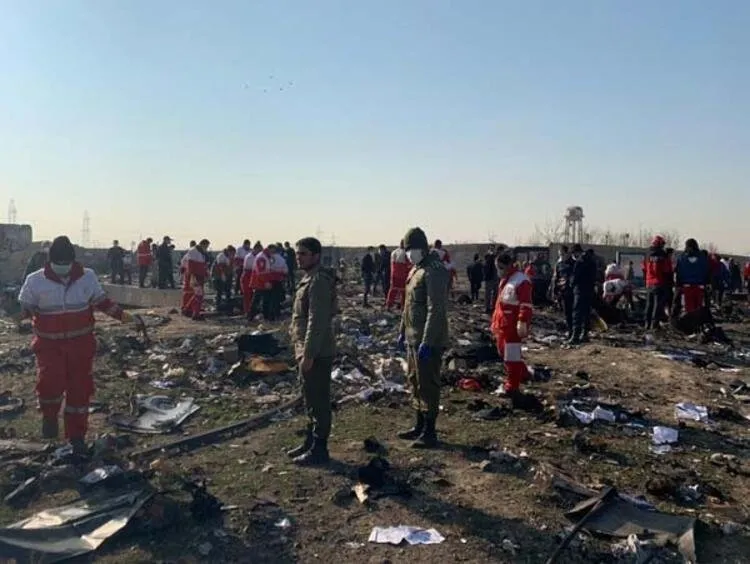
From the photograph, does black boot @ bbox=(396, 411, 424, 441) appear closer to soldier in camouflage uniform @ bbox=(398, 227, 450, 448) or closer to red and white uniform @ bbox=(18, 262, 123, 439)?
soldier in camouflage uniform @ bbox=(398, 227, 450, 448)

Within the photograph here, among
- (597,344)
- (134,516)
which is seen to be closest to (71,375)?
(134,516)

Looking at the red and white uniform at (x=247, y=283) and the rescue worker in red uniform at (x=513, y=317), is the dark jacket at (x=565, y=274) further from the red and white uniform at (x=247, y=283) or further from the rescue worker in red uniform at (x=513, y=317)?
the red and white uniform at (x=247, y=283)

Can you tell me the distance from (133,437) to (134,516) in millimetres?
2747

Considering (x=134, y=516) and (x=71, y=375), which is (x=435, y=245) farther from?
(x=134, y=516)

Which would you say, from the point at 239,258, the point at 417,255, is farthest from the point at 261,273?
the point at 417,255

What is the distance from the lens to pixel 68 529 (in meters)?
4.80

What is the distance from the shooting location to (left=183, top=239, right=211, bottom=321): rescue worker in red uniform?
52.3 feet

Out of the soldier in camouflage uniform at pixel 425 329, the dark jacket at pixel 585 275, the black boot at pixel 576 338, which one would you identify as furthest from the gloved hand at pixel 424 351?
the black boot at pixel 576 338

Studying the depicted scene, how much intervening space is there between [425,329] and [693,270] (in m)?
9.14

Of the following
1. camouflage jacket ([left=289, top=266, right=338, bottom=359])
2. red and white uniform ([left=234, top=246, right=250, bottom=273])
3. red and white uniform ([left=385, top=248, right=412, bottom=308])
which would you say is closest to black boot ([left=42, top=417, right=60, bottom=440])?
camouflage jacket ([left=289, top=266, right=338, bottom=359])

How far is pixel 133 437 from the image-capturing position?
751 cm

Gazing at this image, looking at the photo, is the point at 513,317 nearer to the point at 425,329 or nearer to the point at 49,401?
the point at 425,329

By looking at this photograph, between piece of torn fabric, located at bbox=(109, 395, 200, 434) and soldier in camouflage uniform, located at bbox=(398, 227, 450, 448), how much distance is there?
8.68 feet

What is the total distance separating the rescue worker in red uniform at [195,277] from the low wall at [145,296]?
3960mm
